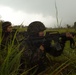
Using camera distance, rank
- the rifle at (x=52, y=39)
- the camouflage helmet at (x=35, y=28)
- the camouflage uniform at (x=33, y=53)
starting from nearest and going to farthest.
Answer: the camouflage uniform at (x=33, y=53) → the rifle at (x=52, y=39) → the camouflage helmet at (x=35, y=28)

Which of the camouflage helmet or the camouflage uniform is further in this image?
the camouflage helmet

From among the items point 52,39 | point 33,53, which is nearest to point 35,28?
point 52,39

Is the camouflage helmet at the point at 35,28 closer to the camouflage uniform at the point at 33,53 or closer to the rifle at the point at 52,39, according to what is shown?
the camouflage uniform at the point at 33,53

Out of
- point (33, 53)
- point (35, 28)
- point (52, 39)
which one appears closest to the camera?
point (33, 53)

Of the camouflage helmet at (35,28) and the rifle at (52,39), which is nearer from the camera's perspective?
the rifle at (52,39)

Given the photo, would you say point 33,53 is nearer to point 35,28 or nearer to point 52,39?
point 52,39

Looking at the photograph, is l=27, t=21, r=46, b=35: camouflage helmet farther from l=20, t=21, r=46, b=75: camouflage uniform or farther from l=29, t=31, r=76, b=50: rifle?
l=29, t=31, r=76, b=50: rifle

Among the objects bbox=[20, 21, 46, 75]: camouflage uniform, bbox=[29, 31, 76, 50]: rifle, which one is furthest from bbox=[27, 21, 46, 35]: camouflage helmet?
bbox=[29, 31, 76, 50]: rifle

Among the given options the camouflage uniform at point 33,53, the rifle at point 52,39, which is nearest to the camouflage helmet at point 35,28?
the camouflage uniform at point 33,53

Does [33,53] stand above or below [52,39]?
below

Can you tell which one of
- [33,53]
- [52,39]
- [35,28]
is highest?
[35,28]

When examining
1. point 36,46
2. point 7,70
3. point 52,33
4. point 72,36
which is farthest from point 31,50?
point 7,70

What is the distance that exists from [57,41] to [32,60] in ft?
3.58

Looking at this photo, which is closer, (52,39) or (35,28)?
(52,39)
